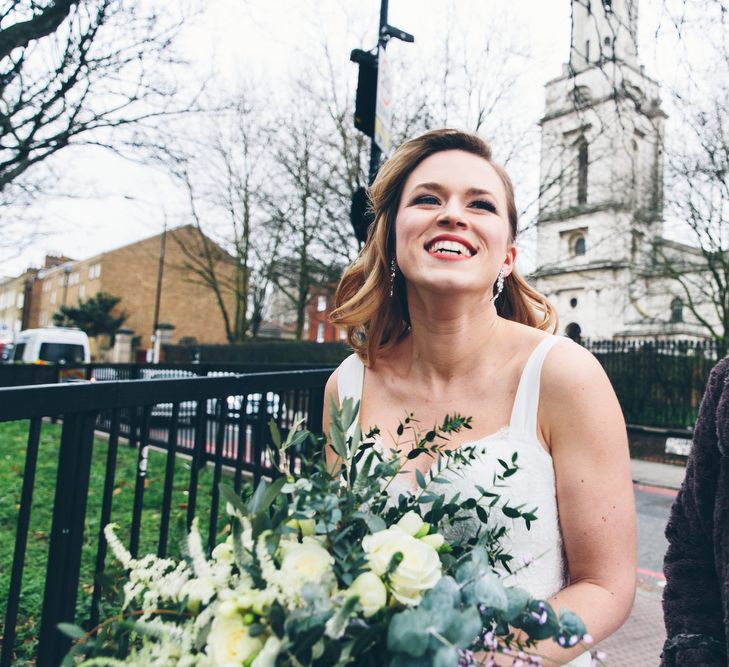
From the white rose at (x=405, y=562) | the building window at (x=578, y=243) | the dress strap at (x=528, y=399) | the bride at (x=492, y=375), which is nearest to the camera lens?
the white rose at (x=405, y=562)

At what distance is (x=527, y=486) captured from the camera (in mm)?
1653

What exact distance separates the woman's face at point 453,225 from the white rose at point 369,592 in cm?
112

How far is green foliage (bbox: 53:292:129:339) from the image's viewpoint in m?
44.4

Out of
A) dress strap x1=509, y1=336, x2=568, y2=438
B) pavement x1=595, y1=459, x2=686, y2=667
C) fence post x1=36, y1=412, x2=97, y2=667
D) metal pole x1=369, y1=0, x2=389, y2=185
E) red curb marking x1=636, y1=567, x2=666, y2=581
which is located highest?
metal pole x1=369, y1=0, x2=389, y2=185

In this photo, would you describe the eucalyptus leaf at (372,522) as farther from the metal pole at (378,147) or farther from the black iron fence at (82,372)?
the black iron fence at (82,372)

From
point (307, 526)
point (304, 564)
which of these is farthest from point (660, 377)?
point (304, 564)

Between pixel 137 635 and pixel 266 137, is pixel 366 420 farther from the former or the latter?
pixel 266 137

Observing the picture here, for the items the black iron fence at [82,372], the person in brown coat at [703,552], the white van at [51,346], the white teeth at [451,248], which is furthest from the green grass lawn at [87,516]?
the white van at [51,346]

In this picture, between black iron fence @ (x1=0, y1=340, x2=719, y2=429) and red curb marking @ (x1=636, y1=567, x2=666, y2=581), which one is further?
black iron fence @ (x1=0, y1=340, x2=719, y2=429)

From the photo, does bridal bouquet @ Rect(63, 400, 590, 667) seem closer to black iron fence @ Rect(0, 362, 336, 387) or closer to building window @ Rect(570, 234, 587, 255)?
black iron fence @ Rect(0, 362, 336, 387)

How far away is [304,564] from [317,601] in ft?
0.26

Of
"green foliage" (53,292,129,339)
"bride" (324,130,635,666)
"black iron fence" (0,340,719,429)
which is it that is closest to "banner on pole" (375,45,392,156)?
"bride" (324,130,635,666)

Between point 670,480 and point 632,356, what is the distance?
4815mm

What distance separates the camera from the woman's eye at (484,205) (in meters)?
1.88
